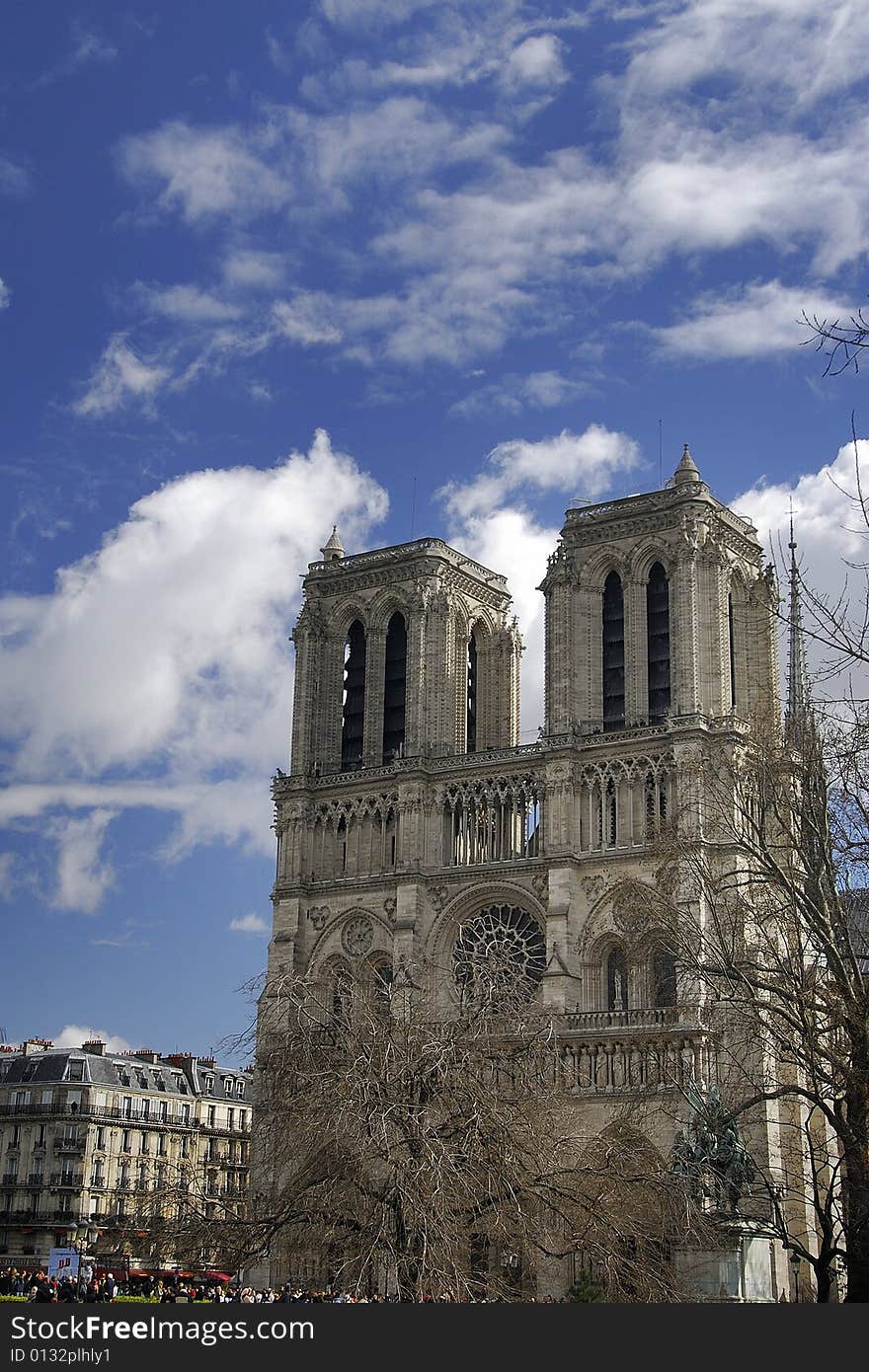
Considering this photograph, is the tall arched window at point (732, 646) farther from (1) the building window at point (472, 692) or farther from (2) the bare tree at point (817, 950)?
(2) the bare tree at point (817, 950)

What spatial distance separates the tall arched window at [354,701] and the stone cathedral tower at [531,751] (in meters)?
0.07

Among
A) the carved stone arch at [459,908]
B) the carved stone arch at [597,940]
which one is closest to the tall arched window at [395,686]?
the carved stone arch at [459,908]

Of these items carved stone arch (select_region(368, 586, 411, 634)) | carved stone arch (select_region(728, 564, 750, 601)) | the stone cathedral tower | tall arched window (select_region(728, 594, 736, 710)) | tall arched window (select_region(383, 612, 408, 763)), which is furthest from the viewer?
carved stone arch (select_region(368, 586, 411, 634))

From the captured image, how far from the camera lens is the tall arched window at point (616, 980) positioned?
145 ft

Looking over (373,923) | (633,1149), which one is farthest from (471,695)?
(633,1149)

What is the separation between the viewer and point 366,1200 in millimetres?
21891

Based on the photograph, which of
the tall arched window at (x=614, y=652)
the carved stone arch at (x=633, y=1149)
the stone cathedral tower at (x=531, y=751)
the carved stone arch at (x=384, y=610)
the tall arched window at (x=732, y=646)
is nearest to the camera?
the carved stone arch at (x=633, y=1149)

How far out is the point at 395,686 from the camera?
172ft

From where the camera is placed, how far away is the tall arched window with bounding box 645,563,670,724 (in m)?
47.1

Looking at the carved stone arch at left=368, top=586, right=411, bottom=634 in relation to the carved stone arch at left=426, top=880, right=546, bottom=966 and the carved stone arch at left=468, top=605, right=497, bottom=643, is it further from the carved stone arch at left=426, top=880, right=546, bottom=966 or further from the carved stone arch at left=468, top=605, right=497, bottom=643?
the carved stone arch at left=426, top=880, right=546, bottom=966

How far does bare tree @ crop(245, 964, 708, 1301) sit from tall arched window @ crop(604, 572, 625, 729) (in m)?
22.7

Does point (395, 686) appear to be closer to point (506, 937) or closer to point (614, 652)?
point (614, 652)

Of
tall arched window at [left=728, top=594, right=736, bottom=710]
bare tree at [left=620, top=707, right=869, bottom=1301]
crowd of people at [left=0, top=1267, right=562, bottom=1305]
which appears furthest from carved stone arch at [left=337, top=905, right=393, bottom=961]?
Result: bare tree at [left=620, top=707, right=869, bottom=1301]

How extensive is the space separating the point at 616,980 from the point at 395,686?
12390 mm
